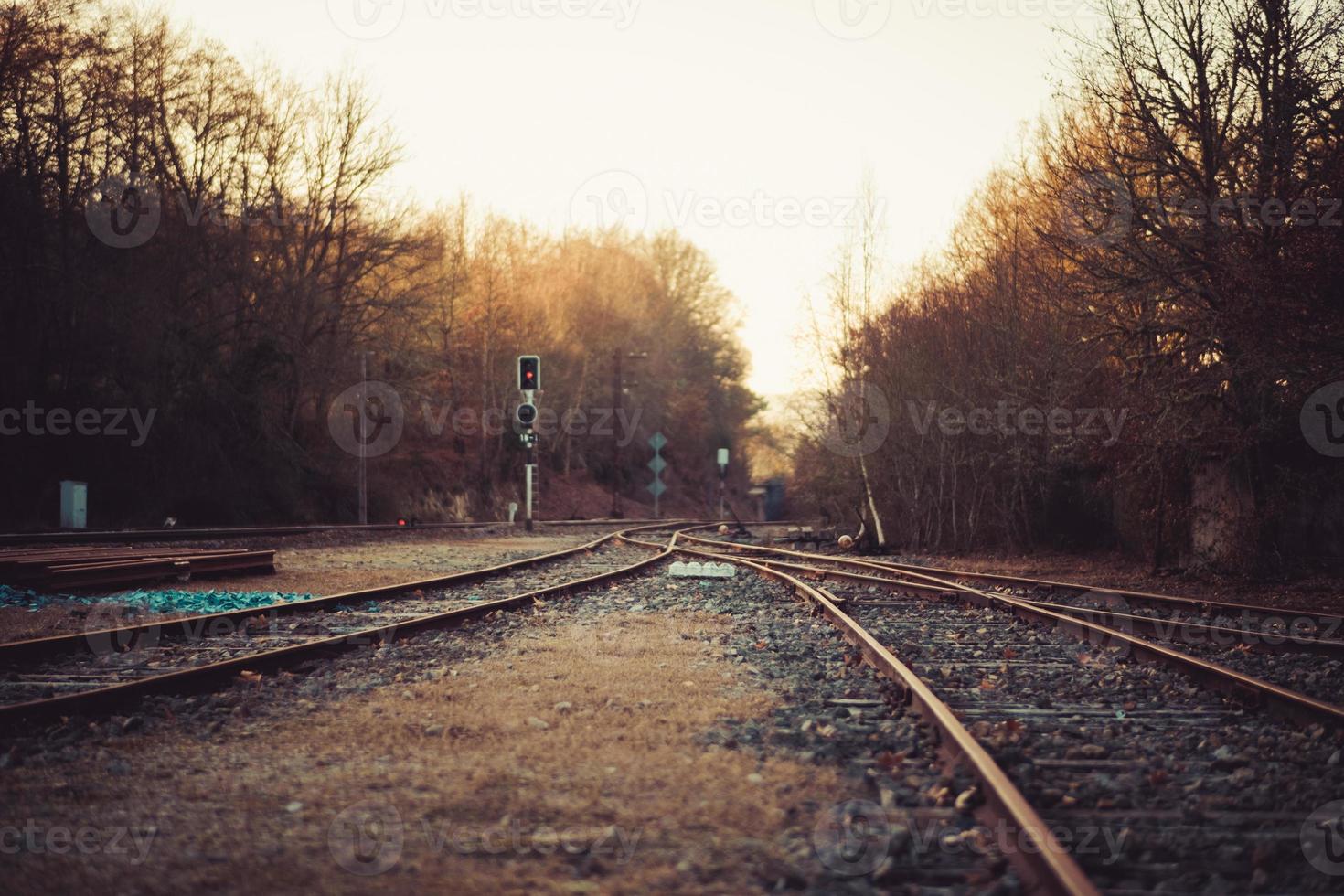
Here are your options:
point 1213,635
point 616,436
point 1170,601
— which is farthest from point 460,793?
point 616,436

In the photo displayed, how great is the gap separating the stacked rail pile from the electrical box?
25.0 feet

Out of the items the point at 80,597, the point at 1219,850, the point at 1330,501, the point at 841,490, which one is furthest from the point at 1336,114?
the point at 841,490

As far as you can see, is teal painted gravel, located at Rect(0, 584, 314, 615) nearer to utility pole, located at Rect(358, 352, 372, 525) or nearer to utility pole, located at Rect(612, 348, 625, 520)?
utility pole, located at Rect(358, 352, 372, 525)

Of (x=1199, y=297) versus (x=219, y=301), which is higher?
(x=219, y=301)

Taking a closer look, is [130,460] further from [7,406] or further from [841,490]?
[841,490]

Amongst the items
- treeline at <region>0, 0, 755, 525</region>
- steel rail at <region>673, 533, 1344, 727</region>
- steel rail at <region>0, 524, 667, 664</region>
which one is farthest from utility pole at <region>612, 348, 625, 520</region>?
steel rail at <region>673, 533, 1344, 727</region>

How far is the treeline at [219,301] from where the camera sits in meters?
25.4

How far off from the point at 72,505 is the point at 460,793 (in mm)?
22793

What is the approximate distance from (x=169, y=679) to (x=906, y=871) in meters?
4.72

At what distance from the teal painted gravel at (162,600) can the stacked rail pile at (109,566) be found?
0.27 m

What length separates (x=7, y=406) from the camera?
81.1 feet

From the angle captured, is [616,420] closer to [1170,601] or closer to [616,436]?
[616,436]

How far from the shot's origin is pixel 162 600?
37.0 feet

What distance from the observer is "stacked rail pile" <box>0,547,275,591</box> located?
12.1 metres
